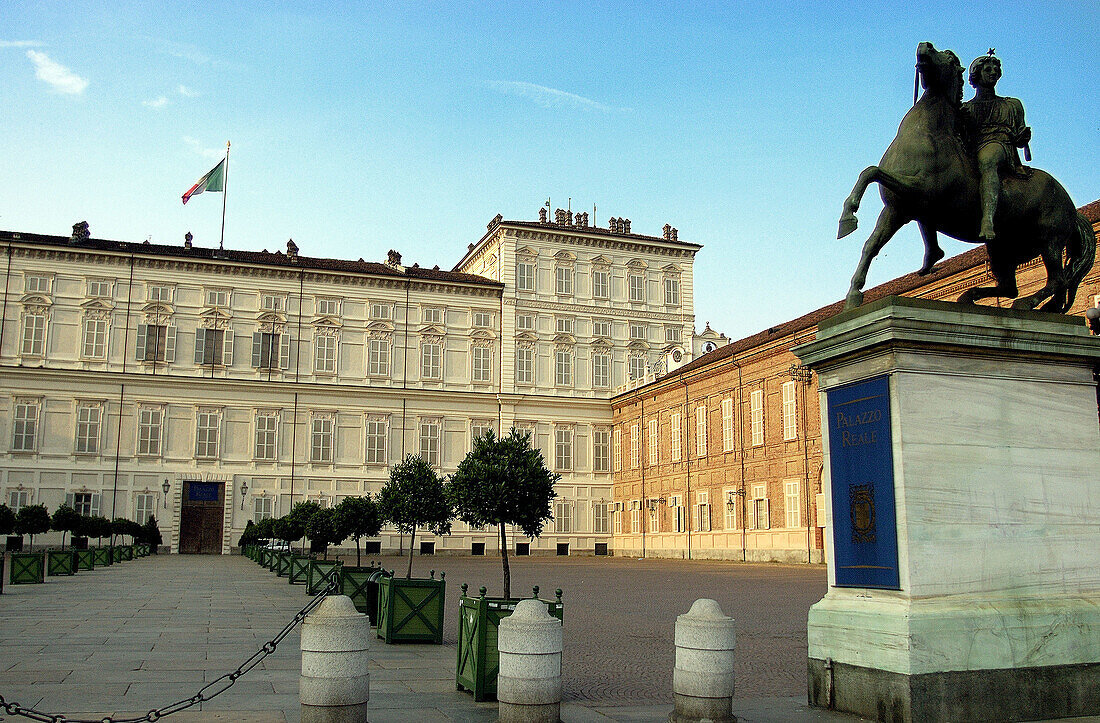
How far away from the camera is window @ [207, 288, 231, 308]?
53219mm

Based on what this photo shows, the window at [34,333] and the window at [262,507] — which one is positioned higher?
the window at [34,333]

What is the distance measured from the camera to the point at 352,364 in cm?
5522

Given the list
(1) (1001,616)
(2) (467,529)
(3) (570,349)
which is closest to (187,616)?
(1) (1001,616)

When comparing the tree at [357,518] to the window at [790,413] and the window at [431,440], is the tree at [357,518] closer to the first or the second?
the window at [790,413]

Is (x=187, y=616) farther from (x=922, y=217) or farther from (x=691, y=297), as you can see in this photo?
(x=691, y=297)

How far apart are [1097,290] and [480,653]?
→ 2587cm

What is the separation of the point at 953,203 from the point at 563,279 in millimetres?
51638

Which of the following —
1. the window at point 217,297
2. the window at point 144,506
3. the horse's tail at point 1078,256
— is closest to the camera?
the horse's tail at point 1078,256

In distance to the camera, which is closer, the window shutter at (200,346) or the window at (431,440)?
the window shutter at (200,346)

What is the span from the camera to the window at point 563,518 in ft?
187

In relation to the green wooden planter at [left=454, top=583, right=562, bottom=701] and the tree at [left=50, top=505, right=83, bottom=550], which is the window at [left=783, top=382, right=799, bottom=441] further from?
the green wooden planter at [left=454, top=583, right=562, bottom=701]

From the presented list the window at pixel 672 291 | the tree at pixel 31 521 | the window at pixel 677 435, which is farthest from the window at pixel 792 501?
the tree at pixel 31 521

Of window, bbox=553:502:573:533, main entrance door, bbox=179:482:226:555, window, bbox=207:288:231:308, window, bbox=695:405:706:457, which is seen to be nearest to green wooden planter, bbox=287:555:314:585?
window, bbox=695:405:706:457

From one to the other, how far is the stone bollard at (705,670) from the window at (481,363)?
4998 centimetres
